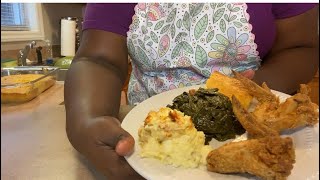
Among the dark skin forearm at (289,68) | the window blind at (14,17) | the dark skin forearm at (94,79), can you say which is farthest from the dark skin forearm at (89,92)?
the dark skin forearm at (289,68)

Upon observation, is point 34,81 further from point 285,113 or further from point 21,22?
point 285,113

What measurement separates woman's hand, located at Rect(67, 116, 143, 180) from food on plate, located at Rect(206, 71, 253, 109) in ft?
0.50

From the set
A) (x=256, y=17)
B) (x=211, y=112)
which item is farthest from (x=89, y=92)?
(x=256, y=17)

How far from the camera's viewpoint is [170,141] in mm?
277

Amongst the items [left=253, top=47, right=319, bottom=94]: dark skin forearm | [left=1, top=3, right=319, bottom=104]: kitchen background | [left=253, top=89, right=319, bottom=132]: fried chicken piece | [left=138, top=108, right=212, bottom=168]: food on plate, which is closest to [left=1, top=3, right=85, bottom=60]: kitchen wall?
[left=1, top=3, right=319, bottom=104]: kitchen background

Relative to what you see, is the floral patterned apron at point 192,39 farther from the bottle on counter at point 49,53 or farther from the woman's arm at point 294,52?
the bottle on counter at point 49,53

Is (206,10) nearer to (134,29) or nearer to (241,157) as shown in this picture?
(134,29)

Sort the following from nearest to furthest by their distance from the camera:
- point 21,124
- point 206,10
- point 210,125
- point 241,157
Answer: point 21,124 < point 241,157 < point 210,125 < point 206,10

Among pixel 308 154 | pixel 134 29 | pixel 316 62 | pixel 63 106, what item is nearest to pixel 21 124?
pixel 63 106

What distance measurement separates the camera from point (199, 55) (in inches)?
19.5

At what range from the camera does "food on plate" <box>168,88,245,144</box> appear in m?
0.36

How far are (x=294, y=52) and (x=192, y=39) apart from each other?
0.57 ft

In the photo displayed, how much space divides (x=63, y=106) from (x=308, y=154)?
23 cm

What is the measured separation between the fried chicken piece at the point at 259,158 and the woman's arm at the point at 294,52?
0.79 ft
